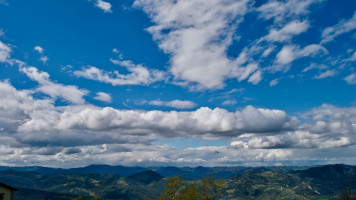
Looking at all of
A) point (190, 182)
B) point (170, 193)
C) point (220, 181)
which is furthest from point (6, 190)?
point (220, 181)

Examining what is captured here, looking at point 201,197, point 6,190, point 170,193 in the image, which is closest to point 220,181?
point 201,197

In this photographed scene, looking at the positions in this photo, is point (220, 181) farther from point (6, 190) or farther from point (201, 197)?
point (6, 190)

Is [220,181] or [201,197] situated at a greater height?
[220,181]

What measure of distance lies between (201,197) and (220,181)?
6.67m

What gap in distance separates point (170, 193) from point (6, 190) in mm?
39482

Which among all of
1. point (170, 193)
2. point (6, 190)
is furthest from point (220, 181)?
point (6, 190)

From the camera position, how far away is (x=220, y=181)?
67.2 m

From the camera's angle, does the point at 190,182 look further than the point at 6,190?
Yes

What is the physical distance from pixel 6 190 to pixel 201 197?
47.9 meters

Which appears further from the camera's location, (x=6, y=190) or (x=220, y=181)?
(x=220, y=181)

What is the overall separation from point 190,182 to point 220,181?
26.3ft

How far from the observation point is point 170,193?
6631cm

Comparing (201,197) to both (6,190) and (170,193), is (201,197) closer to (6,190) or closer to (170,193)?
(170,193)

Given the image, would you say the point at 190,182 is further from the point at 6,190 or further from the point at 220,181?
the point at 6,190
